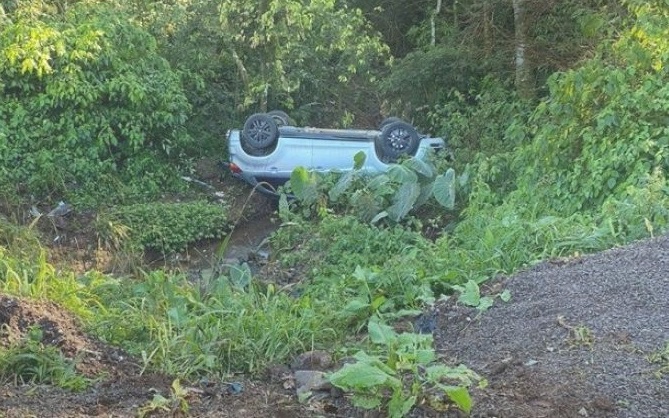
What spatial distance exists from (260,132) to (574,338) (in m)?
7.29

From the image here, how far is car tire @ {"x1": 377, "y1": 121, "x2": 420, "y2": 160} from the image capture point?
1146 centimetres

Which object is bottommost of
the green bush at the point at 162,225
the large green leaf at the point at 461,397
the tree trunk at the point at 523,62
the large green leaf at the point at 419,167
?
the green bush at the point at 162,225

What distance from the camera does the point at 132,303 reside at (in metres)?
6.43

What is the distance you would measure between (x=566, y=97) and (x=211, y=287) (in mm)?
4326

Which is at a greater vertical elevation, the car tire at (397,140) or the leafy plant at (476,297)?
the car tire at (397,140)

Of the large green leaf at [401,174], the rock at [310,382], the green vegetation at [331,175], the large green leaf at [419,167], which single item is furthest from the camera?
the large green leaf at [419,167]

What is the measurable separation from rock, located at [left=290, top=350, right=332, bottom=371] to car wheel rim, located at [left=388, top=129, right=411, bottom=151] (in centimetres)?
647

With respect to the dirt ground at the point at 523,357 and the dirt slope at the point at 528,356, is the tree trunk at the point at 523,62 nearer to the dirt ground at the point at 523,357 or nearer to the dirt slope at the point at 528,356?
the dirt ground at the point at 523,357

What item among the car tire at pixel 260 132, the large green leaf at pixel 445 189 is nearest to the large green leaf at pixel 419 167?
the large green leaf at pixel 445 189

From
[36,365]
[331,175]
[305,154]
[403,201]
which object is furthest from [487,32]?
[36,365]

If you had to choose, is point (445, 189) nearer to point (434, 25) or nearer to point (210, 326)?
point (434, 25)

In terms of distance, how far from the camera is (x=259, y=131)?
11508 mm

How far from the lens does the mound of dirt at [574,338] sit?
3.99m

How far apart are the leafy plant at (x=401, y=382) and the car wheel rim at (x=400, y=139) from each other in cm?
731
